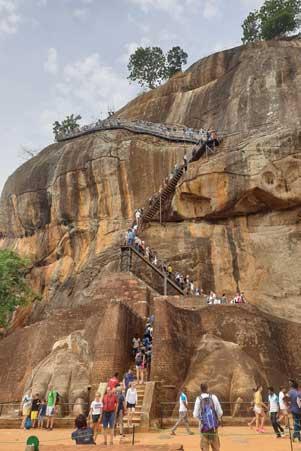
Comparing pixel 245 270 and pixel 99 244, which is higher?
pixel 99 244

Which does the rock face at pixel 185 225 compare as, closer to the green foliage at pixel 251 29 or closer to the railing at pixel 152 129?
the railing at pixel 152 129

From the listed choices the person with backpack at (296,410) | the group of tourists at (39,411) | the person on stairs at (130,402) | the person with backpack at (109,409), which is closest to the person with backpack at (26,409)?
the group of tourists at (39,411)

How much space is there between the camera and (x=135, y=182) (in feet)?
116

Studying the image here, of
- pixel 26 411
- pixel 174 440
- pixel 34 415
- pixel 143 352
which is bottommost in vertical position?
pixel 174 440

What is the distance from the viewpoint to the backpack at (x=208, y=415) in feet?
28.8

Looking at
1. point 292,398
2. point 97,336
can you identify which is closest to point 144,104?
point 97,336

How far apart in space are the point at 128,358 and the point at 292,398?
8100 millimetres

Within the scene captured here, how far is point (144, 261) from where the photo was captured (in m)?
27.0

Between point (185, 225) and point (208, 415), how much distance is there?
76.2ft

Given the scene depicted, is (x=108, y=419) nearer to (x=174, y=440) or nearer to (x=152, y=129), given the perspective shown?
(x=174, y=440)

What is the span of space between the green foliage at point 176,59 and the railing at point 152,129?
17.6 meters

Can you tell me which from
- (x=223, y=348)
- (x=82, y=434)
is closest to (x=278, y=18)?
(x=223, y=348)

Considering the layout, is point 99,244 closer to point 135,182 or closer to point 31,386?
point 135,182

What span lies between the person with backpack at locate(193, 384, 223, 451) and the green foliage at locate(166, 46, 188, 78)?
51.4 m
